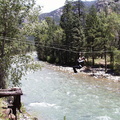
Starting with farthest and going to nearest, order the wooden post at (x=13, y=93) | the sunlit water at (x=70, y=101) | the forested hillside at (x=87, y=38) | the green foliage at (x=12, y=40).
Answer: the forested hillside at (x=87, y=38) → the sunlit water at (x=70, y=101) → the green foliage at (x=12, y=40) → the wooden post at (x=13, y=93)

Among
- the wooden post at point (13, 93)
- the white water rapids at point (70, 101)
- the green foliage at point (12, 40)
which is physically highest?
the green foliage at point (12, 40)

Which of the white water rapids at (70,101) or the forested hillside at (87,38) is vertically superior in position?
the forested hillside at (87,38)

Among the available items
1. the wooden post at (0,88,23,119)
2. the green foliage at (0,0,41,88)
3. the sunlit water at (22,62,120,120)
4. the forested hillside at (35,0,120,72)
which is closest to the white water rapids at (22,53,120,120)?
the sunlit water at (22,62,120,120)

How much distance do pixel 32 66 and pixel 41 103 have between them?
18.2ft

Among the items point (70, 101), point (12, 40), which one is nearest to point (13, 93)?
point (12, 40)

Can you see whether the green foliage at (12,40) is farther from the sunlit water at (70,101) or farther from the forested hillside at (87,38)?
the forested hillside at (87,38)

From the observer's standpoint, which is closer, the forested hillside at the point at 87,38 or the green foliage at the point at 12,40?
the green foliage at the point at 12,40

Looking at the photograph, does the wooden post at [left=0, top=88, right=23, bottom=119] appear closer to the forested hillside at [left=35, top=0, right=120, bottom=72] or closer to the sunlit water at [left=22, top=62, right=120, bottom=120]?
the sunlit water at [left=22, top=62, right=120, bottom=120]

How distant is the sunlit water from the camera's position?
1736 centimetres

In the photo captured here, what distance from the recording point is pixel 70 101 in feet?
70.6

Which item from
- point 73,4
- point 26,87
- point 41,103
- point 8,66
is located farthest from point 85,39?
point 8,66

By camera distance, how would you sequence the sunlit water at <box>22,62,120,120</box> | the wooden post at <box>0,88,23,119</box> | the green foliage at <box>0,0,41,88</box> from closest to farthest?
1. the wooden post at <box>0,88,23,119</box>
2. the green foliage at <box>0,0,41,88</box>
3. the sunlit water at <box>22,62,120,120</box>

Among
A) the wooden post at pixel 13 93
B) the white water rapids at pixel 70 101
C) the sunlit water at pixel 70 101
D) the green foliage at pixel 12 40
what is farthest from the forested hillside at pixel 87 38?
the wooden post at pixel 13 93

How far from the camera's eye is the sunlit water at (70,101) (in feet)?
57.0
